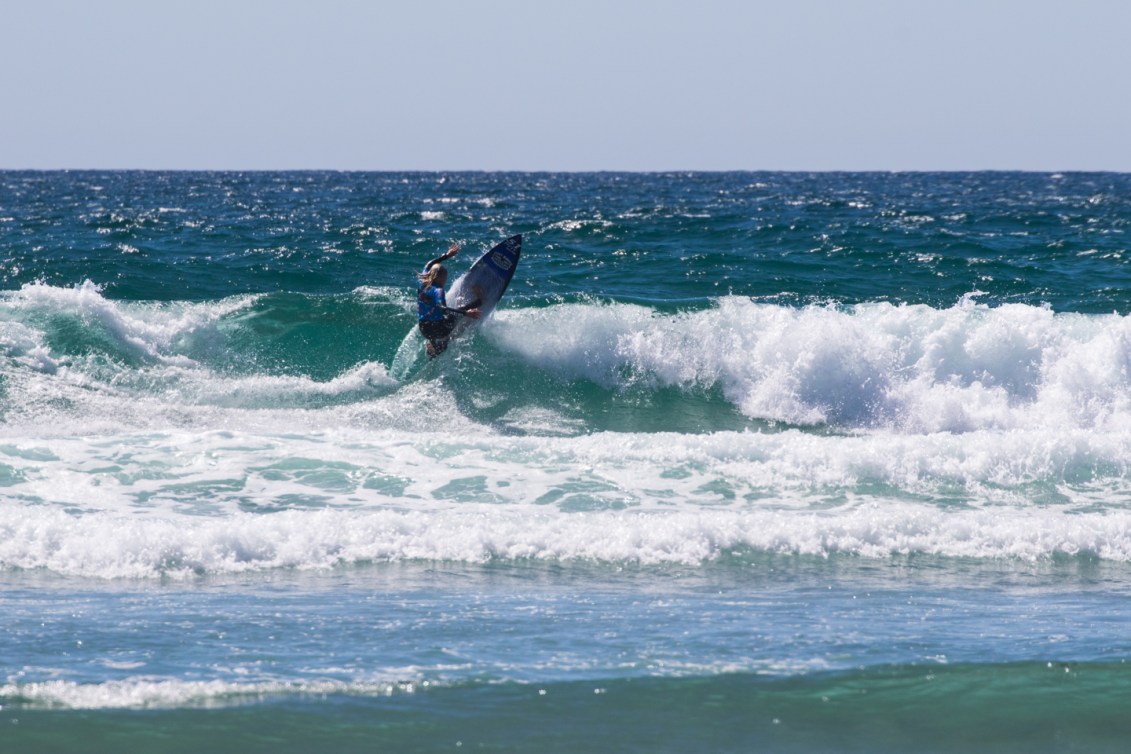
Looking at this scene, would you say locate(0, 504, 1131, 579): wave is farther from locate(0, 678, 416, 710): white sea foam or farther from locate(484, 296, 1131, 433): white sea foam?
locate(484, 296, 1131, 433): white sea foam

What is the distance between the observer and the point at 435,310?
1642 cm

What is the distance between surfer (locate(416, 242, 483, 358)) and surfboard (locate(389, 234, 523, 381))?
0.21 metres

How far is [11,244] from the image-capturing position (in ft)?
85.0

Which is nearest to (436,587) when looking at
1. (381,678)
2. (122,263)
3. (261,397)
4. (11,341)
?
(381,678)

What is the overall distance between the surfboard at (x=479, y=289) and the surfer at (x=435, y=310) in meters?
0.21

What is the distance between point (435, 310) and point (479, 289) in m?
1.18

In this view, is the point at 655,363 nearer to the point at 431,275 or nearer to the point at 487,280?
the point at 487,280

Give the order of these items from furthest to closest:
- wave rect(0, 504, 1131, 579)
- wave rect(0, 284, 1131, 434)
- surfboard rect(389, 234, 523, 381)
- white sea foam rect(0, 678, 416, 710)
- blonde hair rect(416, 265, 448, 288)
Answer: surfboard rect(389, 234, 523, 381) → blonde hair rect(416, 265, 448, 288) → wave rect(0, 284, 1131, 434) → wave rect(0, 504, 1131, 579) → white sea foam rect(0, 678, 416, 710)

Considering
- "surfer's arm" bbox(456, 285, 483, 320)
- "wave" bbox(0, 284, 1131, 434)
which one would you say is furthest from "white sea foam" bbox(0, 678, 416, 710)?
"surfer's arm" bbox(456, 285, 483, 320)

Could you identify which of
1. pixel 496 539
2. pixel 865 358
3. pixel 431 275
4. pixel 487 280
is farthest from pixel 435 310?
→ pixel 496 539

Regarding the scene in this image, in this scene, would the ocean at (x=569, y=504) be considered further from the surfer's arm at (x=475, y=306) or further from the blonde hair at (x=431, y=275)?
the blonde hair at (x=431, y=275)

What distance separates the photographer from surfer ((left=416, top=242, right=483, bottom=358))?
16188 mm

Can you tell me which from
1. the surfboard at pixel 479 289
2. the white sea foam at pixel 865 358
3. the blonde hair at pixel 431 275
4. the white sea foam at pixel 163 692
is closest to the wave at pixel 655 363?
the white sea foam at pixel 865 358

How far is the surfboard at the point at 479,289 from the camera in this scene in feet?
55.9
